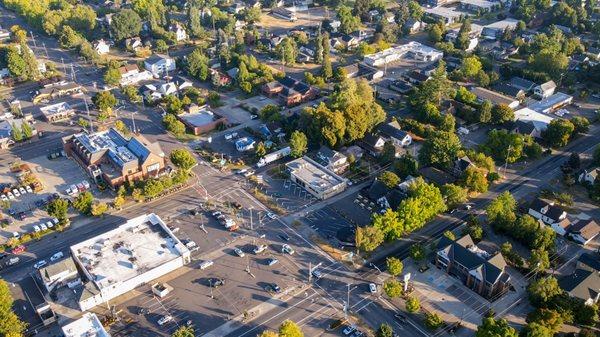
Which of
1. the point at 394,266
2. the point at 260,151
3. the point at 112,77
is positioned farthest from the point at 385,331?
the point at 112,77

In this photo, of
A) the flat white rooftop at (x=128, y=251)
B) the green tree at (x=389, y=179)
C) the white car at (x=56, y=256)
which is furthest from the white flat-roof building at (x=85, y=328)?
the green tree at (x=389, y=179)

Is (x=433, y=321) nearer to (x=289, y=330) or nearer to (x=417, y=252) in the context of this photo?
(x=417, y=252)

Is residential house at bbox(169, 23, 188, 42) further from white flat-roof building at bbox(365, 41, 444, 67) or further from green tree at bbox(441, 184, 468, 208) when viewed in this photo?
green tree at bbox(441, 184, 468, 208)

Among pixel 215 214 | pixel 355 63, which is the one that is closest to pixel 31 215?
pixel 215 214

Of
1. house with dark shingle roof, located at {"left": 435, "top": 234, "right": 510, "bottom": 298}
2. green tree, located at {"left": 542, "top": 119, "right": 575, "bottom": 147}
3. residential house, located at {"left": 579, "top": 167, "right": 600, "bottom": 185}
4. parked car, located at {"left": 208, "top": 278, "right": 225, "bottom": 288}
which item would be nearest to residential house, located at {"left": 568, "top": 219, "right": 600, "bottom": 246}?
residential house, located at {"left": 579, "top": 167, "right": 600, "bottom": 185}

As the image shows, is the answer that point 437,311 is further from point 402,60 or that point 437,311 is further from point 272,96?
point 402,60

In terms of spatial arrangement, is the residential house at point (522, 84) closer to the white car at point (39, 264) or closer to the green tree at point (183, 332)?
the green tree at point (183, 332)
